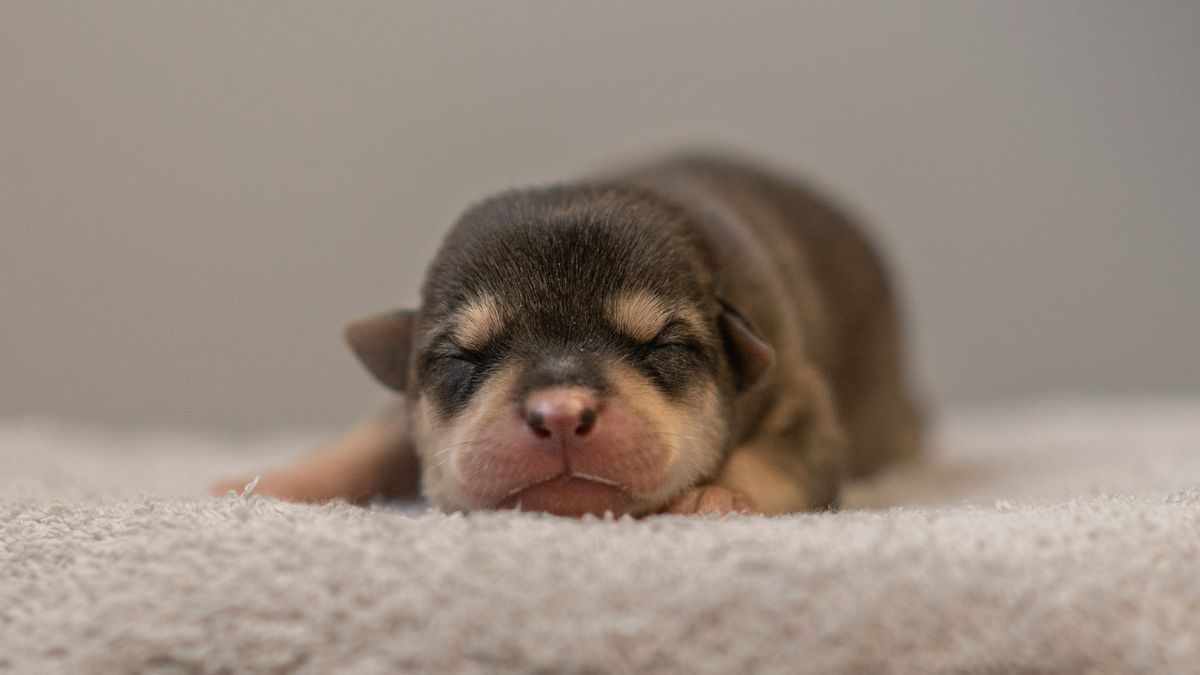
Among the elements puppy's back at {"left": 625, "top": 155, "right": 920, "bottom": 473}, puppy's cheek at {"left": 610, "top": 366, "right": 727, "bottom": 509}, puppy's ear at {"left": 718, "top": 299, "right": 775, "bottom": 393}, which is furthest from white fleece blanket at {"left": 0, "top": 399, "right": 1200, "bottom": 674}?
puppy's back at {"left": 625, "top": 155, "right": 920, "bottom": 473}

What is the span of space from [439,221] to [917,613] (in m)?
3.80

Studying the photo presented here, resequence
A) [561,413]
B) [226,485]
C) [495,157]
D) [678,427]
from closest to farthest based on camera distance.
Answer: [561,413], [678,427], [226,485], [495,157]

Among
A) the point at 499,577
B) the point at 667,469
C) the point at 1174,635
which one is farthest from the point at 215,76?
the point at 1174,635

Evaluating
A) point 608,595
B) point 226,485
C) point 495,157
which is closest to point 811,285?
point 226,485

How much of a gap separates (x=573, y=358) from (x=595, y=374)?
0.20ft

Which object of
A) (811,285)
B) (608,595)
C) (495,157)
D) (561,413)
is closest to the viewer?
(608,595)

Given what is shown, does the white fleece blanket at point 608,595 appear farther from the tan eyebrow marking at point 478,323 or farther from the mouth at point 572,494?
the tan eyebrow marking at point 478,323

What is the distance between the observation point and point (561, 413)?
1842 mm

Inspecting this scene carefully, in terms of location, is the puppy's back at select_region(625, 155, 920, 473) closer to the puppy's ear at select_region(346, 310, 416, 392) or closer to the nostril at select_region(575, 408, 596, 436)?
the puppy's ear at select_region(346, 310, 416, 392)

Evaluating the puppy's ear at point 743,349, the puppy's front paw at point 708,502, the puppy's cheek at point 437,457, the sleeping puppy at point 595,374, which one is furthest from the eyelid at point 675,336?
the puppy's cheek at point 437,457

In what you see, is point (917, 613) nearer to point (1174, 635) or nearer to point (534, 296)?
point (1174, 635)

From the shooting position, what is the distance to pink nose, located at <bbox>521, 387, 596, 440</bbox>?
1.84 m

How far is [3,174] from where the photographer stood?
4.77 metres

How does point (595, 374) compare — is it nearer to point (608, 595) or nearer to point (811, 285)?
point (608, 595)
